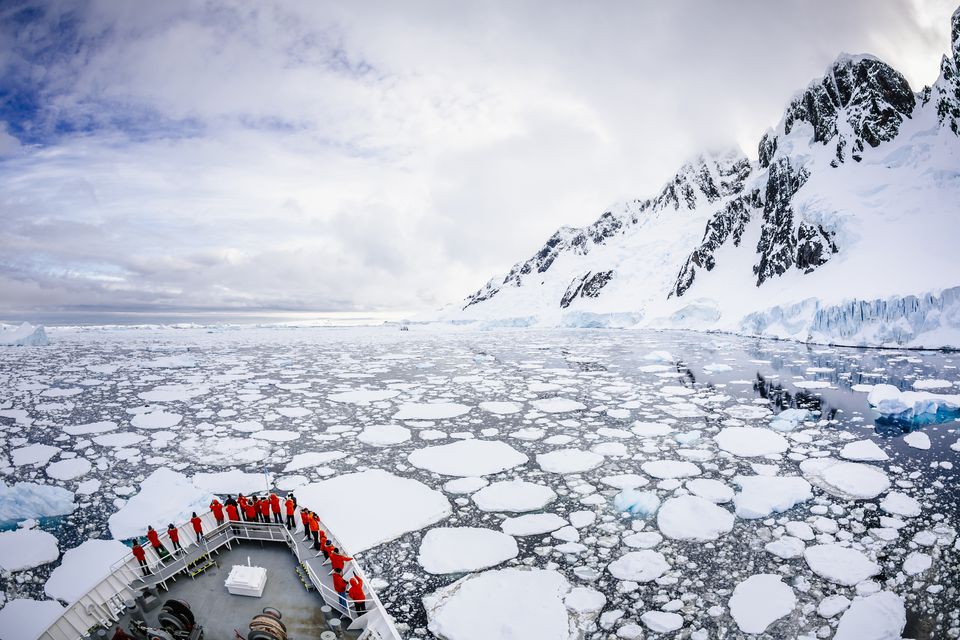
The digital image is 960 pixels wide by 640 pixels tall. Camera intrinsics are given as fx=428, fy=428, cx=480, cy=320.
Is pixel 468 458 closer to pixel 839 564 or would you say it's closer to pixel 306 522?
pixel 306 522

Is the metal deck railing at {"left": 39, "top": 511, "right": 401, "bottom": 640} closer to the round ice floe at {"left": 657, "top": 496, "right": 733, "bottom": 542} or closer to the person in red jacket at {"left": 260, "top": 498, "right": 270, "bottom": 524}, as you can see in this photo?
the person in red jacket at {"left": 260, "top": 498, "right": 270, "bottom": 524}

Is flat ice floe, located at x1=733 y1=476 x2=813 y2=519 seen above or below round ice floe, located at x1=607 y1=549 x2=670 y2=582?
above

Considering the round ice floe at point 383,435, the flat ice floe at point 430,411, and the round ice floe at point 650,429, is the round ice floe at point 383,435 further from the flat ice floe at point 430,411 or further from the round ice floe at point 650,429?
the round ice floe at point 650,429

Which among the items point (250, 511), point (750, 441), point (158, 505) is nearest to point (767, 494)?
point (750, 441)

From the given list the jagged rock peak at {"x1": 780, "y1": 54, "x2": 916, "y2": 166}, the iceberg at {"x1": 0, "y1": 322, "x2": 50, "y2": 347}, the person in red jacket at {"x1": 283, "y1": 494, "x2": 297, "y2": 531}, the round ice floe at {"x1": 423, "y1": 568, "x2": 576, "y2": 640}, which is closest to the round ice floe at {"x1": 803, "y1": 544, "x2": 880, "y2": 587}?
the round ice floe at {"x1": 423, "y1": 568, "x2": 576, "y2": 640}

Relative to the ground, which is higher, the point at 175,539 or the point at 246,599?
the point at 175,539

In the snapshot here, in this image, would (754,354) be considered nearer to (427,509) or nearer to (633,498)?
(633,498)
